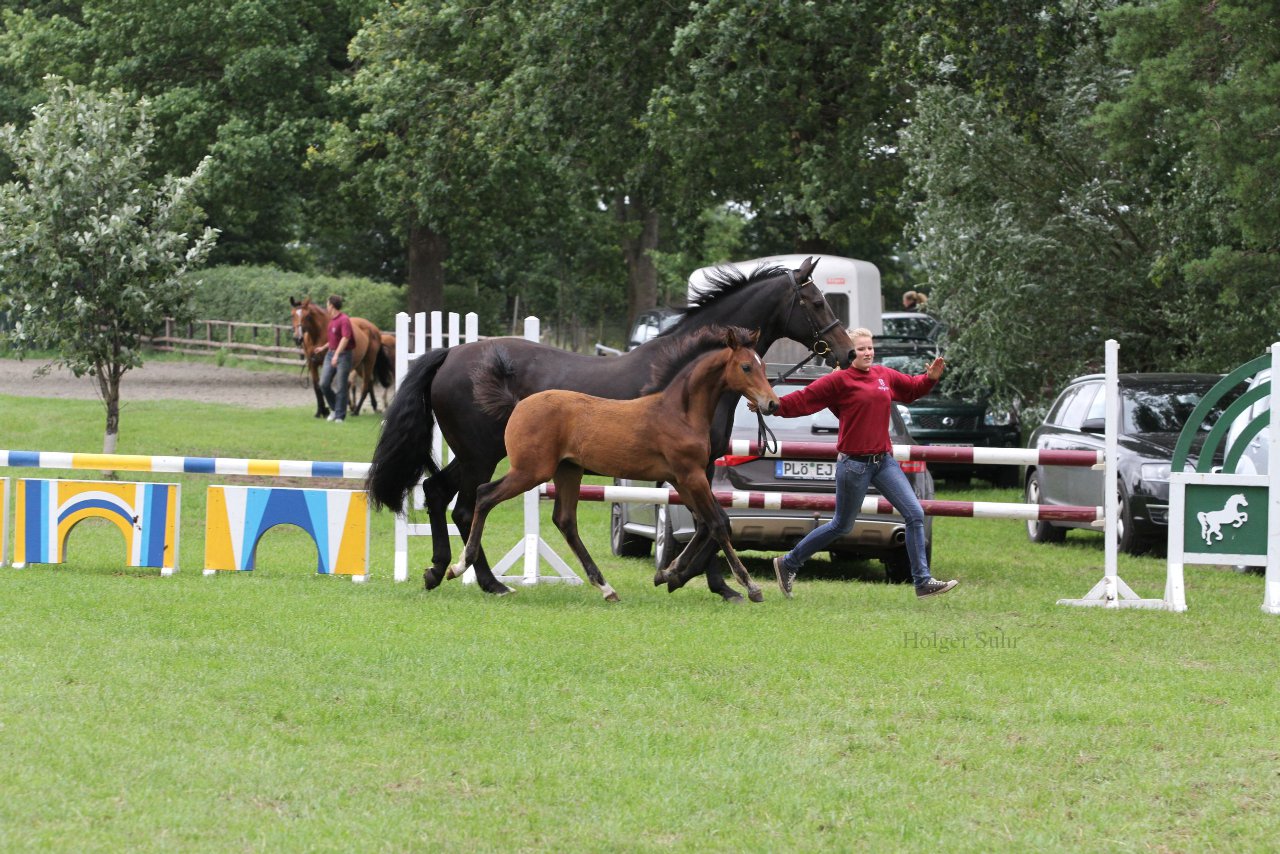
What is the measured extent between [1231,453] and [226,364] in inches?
1372

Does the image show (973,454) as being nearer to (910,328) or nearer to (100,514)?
(100,514)

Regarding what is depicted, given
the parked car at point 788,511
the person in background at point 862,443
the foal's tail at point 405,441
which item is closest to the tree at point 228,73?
the parked car at point 788,511

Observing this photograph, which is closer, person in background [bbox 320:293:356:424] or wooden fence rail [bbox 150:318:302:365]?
person in background [bbox 320:293:356:424]

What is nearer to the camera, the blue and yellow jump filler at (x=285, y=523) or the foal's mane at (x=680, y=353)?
the foal's mane at (x=680, y=353)

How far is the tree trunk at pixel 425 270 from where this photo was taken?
123 ft

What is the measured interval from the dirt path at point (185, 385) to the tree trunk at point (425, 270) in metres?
3.27

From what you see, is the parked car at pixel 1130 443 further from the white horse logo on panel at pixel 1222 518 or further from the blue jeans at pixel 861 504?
the blue jeans at pixel 861 504

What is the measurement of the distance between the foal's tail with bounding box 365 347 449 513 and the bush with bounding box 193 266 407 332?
106ft

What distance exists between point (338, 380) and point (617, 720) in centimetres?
2064

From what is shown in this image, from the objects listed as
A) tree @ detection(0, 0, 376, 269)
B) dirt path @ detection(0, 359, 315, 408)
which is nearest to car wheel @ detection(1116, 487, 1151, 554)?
dirt path @ detection(0, 359, 315, 408)

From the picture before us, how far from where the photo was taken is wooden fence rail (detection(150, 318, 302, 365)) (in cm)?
4303

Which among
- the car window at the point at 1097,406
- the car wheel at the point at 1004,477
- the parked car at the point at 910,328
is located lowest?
the car wheel at the point at 1004,477

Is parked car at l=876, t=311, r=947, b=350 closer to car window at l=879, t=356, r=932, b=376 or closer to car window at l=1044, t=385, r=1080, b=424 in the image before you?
car window at l=879, t=356, r=932, b=376

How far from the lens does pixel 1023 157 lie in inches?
833
